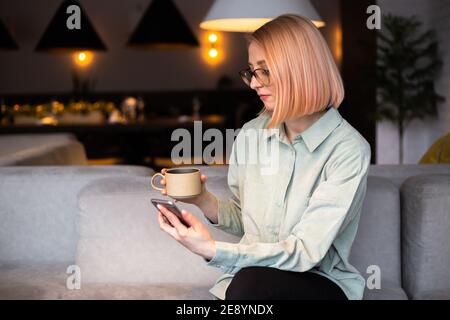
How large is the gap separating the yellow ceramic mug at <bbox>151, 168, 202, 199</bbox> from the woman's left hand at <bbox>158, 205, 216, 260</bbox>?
165mm

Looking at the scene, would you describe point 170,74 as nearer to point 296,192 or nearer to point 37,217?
point 37,217

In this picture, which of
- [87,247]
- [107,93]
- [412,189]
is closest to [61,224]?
[87,247]

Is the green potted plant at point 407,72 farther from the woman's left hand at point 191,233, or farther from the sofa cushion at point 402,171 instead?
the woman's left hand at point 191,233

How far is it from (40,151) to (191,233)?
2.09 m

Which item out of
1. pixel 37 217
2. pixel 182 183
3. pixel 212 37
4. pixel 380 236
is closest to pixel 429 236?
pixel 380 236

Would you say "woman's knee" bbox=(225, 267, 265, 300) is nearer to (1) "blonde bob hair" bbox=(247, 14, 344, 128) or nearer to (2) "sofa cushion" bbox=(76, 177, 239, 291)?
(1) "blonde bob hair" bbox=(247, 14, 344, 128)

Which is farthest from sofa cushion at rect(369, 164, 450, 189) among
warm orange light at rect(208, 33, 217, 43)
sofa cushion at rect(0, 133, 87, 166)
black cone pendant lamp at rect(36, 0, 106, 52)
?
warm orange light at rect(208, 33, 217, 43)

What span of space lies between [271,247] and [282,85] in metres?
0.40

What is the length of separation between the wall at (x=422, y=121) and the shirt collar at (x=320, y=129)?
175 inches

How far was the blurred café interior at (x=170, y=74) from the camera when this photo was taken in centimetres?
592

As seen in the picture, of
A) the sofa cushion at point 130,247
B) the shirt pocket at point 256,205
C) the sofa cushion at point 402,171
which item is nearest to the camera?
the shirt pocket at point 256,205

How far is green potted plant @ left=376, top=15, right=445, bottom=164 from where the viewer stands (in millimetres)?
6094

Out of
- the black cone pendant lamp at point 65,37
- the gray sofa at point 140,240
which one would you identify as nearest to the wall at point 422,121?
the black cone pendant lamp at point 65,37
